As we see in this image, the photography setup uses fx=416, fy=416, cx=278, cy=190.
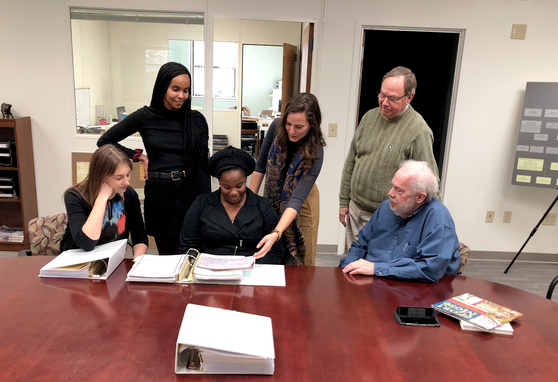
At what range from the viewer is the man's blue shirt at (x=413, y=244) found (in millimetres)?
1708

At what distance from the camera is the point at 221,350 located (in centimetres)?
112

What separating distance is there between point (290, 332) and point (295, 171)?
101 centimetres

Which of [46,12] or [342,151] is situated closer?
[46,12]

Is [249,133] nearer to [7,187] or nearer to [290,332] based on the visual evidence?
[7,187]

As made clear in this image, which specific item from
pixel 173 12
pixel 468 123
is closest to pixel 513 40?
pixel 468 123

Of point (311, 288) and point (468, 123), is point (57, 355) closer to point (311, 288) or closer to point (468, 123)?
point (311, 288)

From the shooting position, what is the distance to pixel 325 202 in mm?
3908

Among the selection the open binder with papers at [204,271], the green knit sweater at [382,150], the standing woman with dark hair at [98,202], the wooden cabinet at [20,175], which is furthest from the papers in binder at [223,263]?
the wooden cabinet at [20,175]

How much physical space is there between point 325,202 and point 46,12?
2.89 m

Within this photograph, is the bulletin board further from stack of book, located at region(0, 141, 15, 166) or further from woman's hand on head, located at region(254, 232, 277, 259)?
stack of book, located at region(0, 141, 15, 166)

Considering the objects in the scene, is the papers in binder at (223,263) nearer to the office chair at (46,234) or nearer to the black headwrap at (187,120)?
the black headwrap at (187,120)

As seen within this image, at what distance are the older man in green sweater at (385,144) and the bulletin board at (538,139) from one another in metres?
1.91

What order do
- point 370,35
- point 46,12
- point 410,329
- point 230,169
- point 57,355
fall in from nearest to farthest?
point 57,355 → point 410,329 → point 230,169 → point 46,12 → point 370,35

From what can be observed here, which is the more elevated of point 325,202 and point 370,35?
point 370,35
